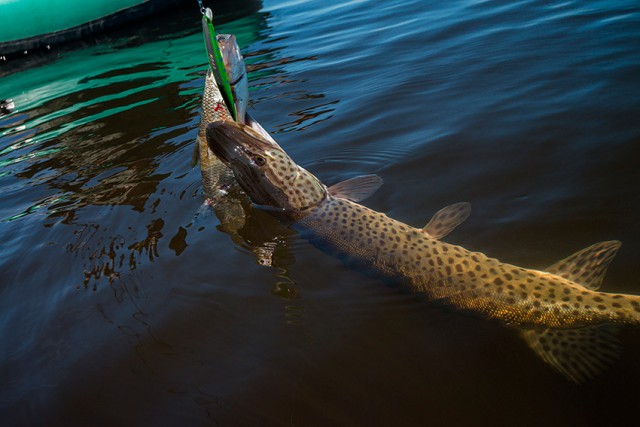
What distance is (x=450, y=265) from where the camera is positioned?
9.09 ft

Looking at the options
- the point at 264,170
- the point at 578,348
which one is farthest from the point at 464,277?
the point at 264,170

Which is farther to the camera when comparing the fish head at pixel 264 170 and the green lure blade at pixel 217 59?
the fish head at pixel 264 170

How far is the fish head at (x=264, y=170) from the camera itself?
3.29 metres

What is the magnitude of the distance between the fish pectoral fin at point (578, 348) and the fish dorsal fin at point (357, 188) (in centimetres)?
152

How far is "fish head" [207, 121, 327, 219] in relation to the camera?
329cm

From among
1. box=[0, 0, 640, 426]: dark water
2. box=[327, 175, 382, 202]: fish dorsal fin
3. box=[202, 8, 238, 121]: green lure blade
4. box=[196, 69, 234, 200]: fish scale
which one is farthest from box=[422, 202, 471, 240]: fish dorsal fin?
box=[196, 69, 234, 200]: fish scale

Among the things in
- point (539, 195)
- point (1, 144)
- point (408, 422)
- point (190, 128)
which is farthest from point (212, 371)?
point (1, 144)

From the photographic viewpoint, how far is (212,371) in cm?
258

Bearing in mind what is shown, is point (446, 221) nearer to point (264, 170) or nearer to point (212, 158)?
point (264, 170)

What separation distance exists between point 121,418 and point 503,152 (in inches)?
134

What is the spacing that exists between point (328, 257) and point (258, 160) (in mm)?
863

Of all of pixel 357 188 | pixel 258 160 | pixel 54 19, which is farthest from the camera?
pixel 54 19

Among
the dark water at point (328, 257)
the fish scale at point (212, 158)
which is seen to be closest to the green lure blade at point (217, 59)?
the fish scale at point (212, 158)

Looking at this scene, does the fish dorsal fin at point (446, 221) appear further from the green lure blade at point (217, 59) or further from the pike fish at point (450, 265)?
the green lure blade at point (217, 59)
